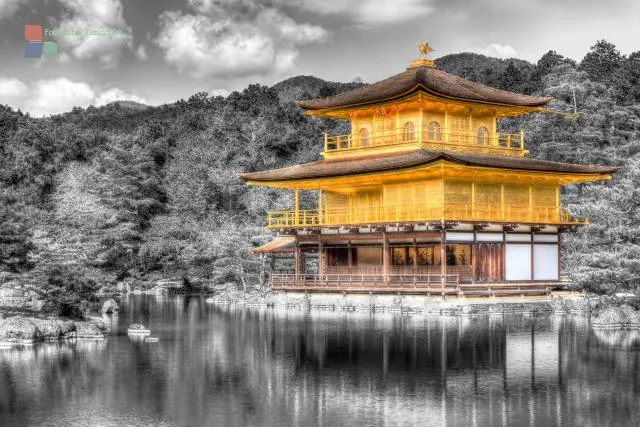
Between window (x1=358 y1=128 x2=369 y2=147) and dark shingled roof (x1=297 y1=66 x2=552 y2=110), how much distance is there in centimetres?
189

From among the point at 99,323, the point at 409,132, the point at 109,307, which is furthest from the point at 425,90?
the point at 99,323

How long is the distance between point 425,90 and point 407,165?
14.2 feet

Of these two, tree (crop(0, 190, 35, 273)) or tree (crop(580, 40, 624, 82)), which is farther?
tree (crop(580, 40, 624, 82))

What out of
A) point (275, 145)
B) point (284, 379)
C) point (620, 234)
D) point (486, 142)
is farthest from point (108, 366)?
point (275, 145)

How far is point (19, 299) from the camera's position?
1367 inches

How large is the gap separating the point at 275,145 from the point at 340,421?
62760 mm

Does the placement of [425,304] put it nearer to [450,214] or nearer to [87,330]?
[450,214]

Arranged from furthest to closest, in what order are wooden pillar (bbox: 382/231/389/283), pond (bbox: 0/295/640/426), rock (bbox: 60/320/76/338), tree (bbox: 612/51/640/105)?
tree (bbox: 612/51/640/105)
wooden pillar (bbox: 382/231/389/283)
rock (bbox: 60/320/76/338)
pond (bbox: 0/295/640/426)

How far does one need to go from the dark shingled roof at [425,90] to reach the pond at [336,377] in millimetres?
13755

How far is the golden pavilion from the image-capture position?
42312 millimetres

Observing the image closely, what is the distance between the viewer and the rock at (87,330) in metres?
31.0

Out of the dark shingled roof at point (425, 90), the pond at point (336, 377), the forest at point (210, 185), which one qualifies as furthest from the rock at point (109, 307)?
the dark shingled roof at point (425, 90)

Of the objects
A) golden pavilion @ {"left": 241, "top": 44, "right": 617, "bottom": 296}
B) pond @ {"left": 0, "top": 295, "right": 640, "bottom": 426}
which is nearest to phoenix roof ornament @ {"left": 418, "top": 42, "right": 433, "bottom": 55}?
golden pavilion @ {"left": 241, "top": 44, "right": 617, "bottom": 296}

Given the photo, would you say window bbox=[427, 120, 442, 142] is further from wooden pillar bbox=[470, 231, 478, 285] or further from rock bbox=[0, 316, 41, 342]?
rock bbox=[0, 316, 41, 342]
